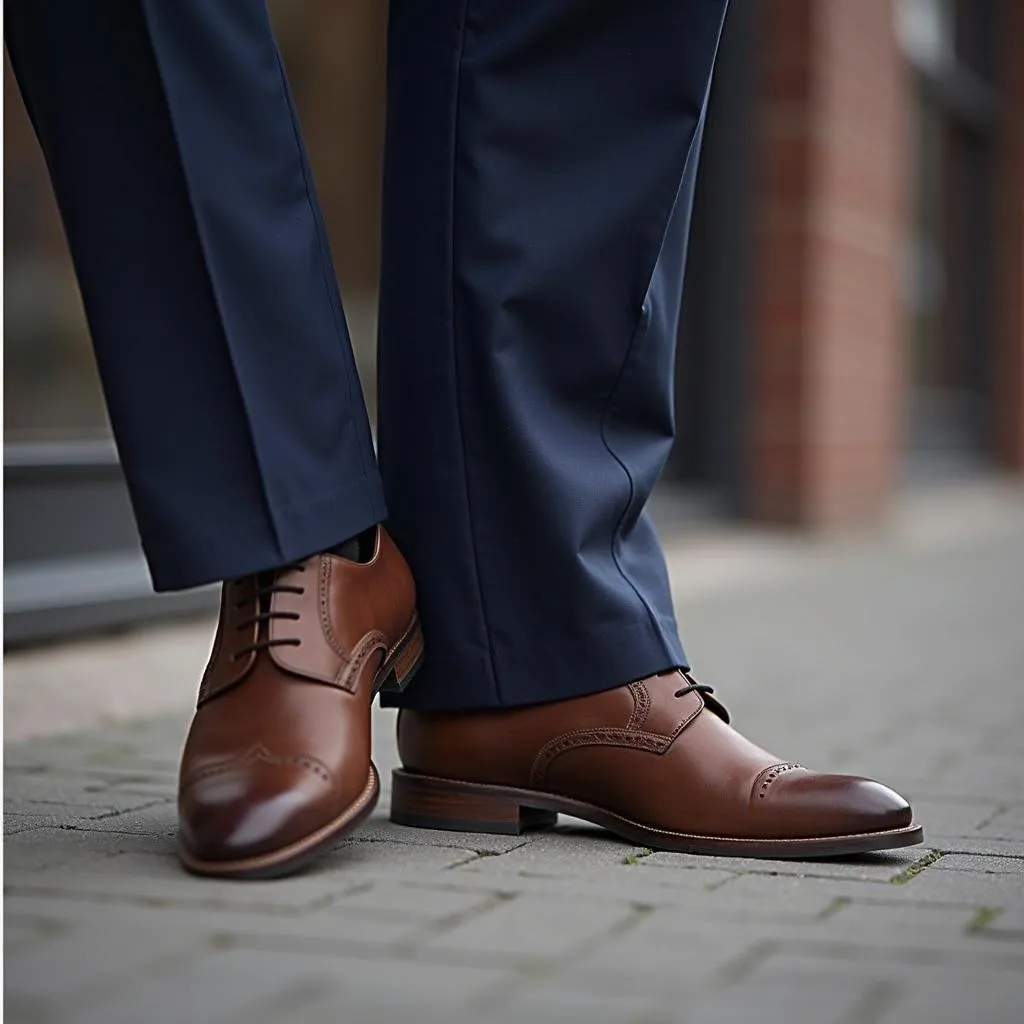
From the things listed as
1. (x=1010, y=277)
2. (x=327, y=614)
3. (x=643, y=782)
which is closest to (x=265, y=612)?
(x=327, y=614)

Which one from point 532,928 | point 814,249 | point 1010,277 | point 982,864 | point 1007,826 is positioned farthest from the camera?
point 1010,277

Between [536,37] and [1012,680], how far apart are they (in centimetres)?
193

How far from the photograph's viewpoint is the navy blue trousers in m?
1.47

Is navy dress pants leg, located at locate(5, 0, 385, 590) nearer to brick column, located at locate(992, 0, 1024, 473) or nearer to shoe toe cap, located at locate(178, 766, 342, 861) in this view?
shoe toe cap, located at locate(178, 766, 342, 861)

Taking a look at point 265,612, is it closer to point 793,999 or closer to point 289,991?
point 289,991

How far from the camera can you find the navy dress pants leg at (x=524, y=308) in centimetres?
163

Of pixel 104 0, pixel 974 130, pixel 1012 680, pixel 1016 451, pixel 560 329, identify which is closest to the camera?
pixel 104 0

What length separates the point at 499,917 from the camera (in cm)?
130

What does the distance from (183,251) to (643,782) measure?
2.01 ft

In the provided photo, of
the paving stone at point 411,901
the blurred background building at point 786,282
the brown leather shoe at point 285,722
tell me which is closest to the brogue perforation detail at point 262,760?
the brown leather shoe at point 285,722

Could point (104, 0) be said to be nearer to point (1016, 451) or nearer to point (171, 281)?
point (171, 281)

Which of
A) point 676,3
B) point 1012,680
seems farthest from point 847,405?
point 676,3

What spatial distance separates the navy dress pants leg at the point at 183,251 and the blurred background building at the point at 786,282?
157cm

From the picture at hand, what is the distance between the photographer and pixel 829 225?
20.6 feet
